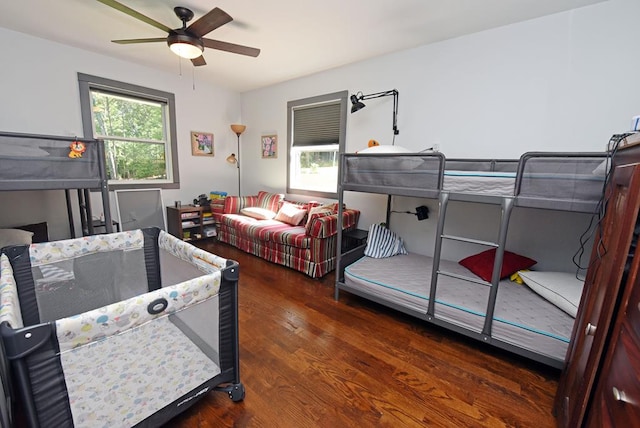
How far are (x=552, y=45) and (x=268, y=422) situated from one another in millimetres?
3372

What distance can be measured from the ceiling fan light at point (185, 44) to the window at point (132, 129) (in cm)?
176

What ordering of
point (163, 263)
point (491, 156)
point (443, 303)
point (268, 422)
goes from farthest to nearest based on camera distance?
point (491, 156) < point (443, 303) < point (163, 263) < point (268, 422)

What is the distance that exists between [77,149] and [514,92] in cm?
346

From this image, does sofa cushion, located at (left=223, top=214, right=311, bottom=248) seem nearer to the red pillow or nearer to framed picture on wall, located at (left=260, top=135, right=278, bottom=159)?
framed picture on wall, located at (left=260, top=135, right=278, bottom=159)

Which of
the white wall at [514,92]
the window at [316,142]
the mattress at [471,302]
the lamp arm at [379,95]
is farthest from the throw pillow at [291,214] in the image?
the lamp arm at [379,95]

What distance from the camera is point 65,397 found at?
0.85 metres

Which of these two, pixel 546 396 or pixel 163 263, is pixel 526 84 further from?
pixel 163 263

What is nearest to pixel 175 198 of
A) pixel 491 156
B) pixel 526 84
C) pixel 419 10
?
pixel 419 10

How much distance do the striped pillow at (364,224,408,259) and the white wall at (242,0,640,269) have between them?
24 cm

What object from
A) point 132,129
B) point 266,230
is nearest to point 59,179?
point 266,230

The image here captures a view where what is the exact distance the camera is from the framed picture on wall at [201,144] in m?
4.14

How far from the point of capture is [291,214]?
140 inches

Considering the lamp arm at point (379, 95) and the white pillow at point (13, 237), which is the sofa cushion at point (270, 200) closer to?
the lamp arm at point (379, 95)

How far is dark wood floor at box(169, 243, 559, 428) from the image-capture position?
1.30 m
